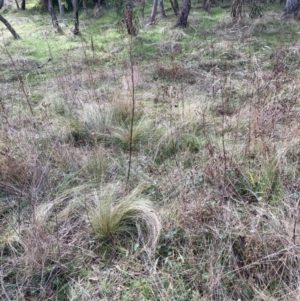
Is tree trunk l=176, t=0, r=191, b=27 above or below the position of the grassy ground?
above

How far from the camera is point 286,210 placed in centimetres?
187

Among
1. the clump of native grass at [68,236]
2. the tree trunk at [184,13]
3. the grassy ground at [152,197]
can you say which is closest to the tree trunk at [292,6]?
the tree trunk at [184,13]

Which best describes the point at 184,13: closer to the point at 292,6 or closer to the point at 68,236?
the point at 292,6

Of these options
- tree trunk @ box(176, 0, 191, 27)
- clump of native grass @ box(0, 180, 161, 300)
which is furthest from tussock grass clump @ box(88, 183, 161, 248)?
tree trunk @ box(176, 0, 191, 27)

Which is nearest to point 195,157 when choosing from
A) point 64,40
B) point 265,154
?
point 265,154

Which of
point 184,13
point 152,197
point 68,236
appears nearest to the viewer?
point 68,236

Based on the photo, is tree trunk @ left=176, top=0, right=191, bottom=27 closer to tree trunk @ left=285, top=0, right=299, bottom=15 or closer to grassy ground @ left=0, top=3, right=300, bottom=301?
tree trunk @ left=285, top=0, right=299, bottom=15

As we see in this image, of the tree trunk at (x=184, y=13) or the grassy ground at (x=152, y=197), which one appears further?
the tree trunk at (x=184, y=13)

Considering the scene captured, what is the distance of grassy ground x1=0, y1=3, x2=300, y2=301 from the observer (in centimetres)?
160

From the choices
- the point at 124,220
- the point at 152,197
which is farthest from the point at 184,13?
the point at 124,220

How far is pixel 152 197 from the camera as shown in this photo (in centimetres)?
217

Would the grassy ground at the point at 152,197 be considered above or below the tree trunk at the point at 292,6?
below

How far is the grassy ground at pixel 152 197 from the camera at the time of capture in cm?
160

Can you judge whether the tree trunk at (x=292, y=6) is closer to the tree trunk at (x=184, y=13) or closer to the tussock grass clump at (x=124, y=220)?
the tree trunk at (x=184, y=13)
